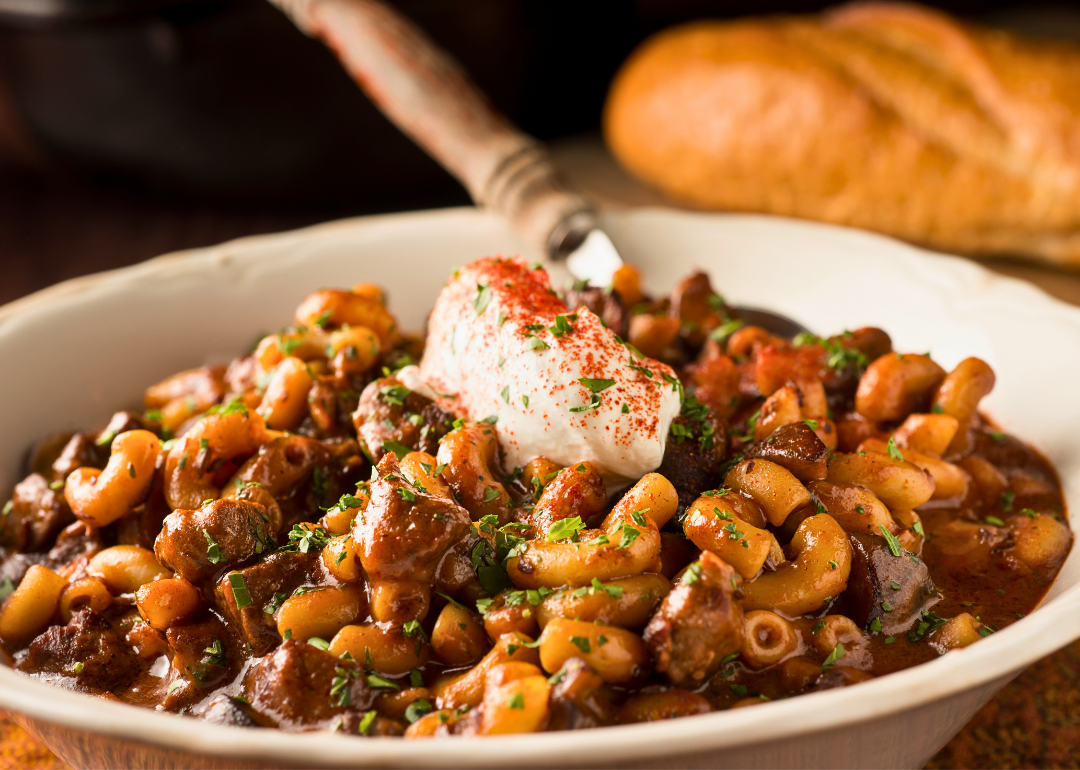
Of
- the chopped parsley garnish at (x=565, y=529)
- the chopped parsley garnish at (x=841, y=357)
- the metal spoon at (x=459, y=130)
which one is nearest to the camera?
the chopped parsley garnish at (x=565, y=529)

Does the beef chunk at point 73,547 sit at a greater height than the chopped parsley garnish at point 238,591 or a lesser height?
lesser

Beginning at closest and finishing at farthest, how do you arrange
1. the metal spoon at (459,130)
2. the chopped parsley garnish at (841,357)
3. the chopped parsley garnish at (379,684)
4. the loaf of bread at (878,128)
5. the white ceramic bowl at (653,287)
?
the white ceramic bowl at (653,287) → the chopped parsley garnish at (379,684) → the chopped parsley garnish at (841,357) → the metal spoon at (459,130) → the loaf of bread at (878,128)

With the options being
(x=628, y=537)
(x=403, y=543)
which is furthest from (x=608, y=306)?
(x=403, y=543)

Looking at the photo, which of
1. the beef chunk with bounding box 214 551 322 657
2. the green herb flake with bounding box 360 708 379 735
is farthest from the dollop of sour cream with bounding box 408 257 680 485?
the green herb flake with bounding box 360 708 379 735

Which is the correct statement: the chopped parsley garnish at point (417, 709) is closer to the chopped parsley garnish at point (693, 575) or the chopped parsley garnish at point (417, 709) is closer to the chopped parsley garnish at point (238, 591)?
the chopped parsley garnish at point (238, 591)

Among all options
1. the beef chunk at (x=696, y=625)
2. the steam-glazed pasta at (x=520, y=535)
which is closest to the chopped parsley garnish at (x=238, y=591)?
the steam-glazed pasta at (x=520, y=535)

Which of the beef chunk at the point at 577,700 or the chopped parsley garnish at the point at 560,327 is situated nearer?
the beef chunk at the point at 577,700

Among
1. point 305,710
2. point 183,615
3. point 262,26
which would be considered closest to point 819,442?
point 305,710
